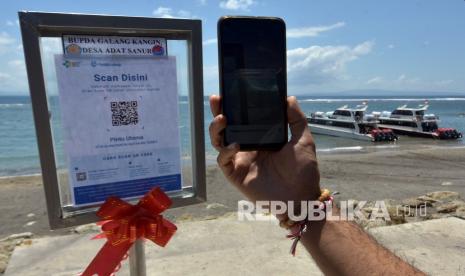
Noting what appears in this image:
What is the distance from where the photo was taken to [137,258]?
173 cm

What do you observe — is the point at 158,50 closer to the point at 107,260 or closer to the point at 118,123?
the point at 118,123

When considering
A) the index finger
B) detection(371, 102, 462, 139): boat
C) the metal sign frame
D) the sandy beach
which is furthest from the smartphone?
detection(371, 102, 462, 139): boat

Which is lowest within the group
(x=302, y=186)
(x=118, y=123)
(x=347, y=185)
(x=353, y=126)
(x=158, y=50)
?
(x=353, y=126)

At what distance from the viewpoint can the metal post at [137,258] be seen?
67.9 inches

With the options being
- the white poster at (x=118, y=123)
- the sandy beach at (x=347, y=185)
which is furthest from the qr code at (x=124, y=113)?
the sandy beach at (x=347, y=185)

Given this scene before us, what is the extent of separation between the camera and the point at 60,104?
1.57 metres

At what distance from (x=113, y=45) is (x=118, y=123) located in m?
0.33

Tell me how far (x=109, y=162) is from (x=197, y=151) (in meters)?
0.43

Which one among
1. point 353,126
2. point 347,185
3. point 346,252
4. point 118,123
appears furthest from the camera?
point 353,126

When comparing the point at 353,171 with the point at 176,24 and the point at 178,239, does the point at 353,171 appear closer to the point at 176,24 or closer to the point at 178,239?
the point at 178,239

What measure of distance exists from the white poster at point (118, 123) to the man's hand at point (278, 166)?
308 mm

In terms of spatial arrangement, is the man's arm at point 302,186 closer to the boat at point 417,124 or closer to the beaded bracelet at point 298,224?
the beaded bracelet at point 298,224

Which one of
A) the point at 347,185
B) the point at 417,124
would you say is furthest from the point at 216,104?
the point at 417,124

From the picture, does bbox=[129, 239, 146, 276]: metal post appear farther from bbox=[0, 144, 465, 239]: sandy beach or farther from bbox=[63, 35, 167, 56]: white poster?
bbox=[0, 144, 465, 239]: sandy beach
